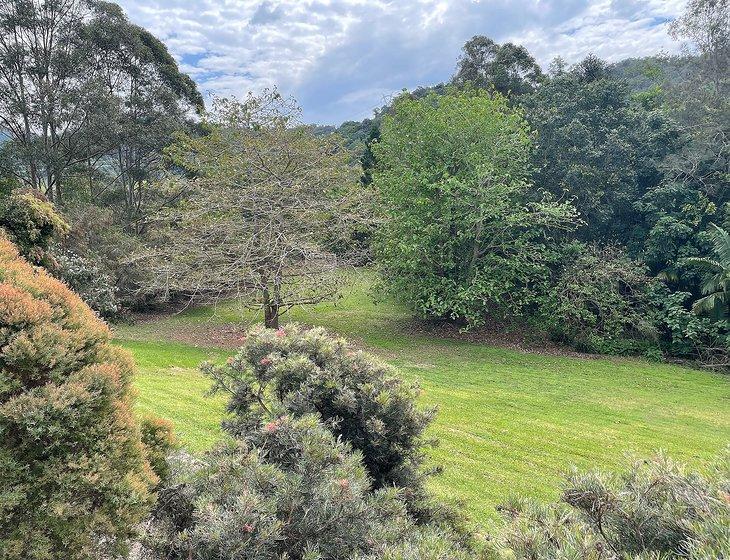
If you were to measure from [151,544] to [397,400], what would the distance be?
6.01 feet

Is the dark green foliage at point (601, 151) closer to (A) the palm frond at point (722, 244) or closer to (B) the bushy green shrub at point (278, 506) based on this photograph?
(A) the palm frond at point (722, 244)

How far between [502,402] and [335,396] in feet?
23.8

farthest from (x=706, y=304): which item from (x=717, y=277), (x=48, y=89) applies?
(x=48, y=89)

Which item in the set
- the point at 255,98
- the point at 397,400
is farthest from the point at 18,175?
the point at 397,400

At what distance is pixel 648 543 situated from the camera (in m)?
1.81

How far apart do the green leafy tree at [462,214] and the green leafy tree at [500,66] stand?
16727 millimetres

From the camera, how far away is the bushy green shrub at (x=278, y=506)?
2127mm

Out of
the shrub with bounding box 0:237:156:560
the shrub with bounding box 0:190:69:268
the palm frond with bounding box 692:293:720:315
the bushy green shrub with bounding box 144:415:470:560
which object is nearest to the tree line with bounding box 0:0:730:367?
the palm frond with bounding box 692:293:720:315

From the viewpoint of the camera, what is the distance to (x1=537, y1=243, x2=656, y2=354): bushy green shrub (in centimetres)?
1531

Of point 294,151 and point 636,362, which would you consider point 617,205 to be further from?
point 294,151

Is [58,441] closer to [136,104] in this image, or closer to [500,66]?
→ [136,104]

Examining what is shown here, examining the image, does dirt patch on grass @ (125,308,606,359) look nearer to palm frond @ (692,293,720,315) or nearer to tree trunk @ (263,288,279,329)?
tree trunk @ (263,288,279,329)

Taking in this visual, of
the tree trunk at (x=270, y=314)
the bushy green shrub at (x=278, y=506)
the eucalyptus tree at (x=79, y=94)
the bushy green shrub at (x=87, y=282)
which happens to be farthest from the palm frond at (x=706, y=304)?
the eucalyptus tree at (x=79, y=94)

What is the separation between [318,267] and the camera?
13.6 meters
